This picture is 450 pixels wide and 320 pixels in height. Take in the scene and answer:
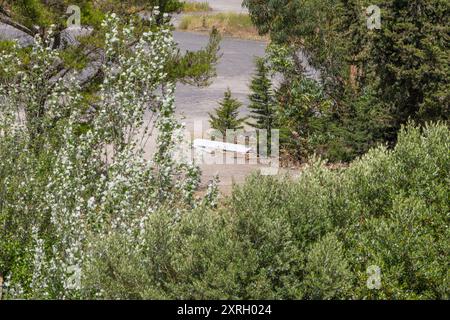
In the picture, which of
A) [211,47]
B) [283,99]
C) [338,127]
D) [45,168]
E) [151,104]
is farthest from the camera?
[283,99]

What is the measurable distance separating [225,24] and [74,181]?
40044 millimetres

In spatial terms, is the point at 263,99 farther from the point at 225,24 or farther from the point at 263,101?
the point at 225,24

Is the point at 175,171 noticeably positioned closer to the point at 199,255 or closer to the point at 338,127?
the point at 199,255

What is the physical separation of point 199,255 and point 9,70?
7.24 metres

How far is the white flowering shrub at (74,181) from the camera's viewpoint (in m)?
9.62

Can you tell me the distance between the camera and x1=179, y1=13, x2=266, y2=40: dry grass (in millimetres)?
48688

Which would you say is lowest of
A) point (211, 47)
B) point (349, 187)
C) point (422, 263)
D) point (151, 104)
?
point (422, 263)

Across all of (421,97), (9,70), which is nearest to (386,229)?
(9,70)

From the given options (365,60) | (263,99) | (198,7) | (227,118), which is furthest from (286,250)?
(198,7)

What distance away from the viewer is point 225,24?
163 ft

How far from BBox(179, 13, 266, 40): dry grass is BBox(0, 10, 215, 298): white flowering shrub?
36068 millimetres

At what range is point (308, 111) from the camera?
86.3 feet

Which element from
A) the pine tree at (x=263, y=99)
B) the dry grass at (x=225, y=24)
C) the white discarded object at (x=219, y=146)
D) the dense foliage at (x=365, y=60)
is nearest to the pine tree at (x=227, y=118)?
the pine tree at (x=263, y=99)

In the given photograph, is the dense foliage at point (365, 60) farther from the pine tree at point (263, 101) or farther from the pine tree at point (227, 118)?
the pine tree at point (227, 118)
